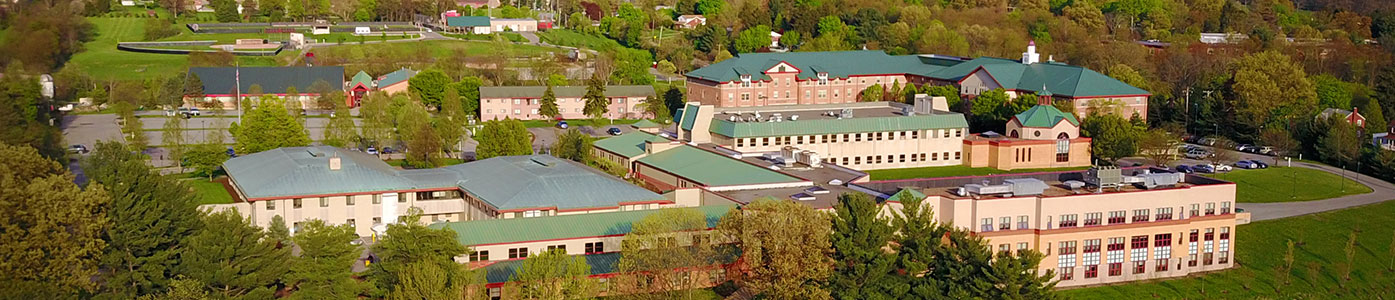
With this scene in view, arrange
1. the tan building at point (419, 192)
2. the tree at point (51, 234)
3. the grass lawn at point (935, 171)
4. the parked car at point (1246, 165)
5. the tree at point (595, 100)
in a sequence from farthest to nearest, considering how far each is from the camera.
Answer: the tree at point (595, 100), the parked car at point (1246, 165), the grass lawn at point (935, 171), the tan building at point (419, 192), the tree at point (51, 234)

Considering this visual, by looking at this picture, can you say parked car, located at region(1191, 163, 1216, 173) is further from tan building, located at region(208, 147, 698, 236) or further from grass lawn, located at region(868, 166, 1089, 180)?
tan building, located at region(208, 147, 698, 236)

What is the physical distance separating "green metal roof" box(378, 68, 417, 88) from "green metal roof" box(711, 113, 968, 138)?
1262 inches

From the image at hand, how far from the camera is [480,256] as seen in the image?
36750mm

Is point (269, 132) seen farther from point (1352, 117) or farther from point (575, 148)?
point (1352, 117)

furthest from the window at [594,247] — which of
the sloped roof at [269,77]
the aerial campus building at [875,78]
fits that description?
the sloped roof at [269,77]

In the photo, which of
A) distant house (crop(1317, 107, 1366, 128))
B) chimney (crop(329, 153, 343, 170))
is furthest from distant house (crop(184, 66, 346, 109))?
distant house (crop(1317, 107, 1366, 128))

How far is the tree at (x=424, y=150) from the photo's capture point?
5644 cm

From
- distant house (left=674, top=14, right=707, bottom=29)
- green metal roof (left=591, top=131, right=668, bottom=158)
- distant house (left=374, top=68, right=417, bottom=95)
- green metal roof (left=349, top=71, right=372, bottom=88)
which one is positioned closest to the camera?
green metal roof (left=591, top=131, right=668, bottom=158)

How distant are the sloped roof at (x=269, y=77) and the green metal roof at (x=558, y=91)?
10.8 meters

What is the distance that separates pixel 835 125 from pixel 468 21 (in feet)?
216

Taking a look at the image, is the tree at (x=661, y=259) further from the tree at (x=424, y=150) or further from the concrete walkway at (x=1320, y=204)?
the concrete walkway at (x=1320, y=204)

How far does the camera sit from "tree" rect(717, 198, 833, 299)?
108 feet

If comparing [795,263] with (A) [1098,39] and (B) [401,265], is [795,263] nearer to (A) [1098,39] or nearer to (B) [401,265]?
(B) [401,265]

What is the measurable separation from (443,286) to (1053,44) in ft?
254
